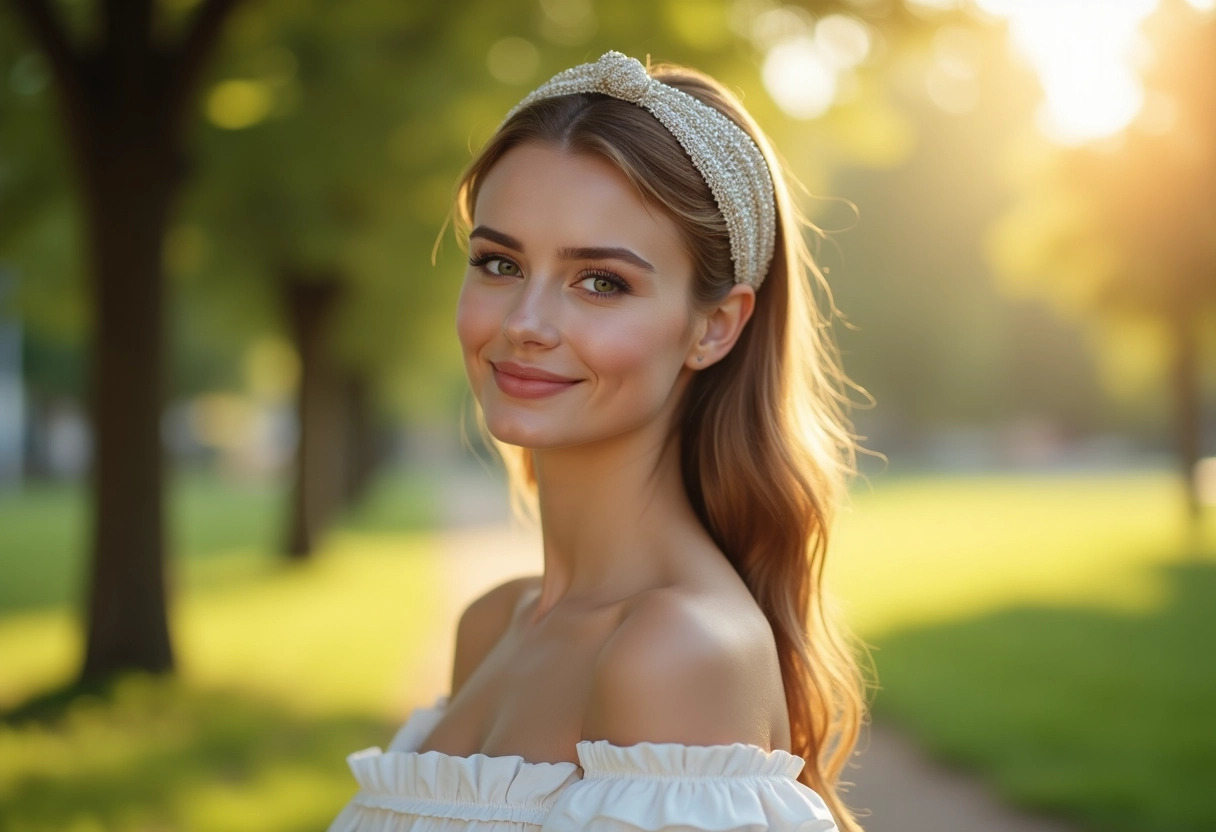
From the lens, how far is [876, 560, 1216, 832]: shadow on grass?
237 inches

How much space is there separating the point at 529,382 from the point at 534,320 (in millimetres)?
118

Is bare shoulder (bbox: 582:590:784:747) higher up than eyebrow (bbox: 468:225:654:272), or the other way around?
→ eyebrow (bbox: 468:225:654:272)

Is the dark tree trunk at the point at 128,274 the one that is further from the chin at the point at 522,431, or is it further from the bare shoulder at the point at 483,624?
the chin at the point at 522,431

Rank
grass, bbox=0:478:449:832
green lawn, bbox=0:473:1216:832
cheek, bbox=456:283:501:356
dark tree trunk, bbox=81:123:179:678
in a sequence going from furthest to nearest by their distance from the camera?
dark tree trunk, bbox=81:123:179:678
green lawn, bbox=0:473:1216:832
grass, bbox=0:478:449:832
cheek, bbox=456:283:501:356

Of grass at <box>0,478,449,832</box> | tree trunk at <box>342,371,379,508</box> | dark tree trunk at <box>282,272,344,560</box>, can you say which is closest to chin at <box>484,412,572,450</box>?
grass at <box>0,478,449,832</box>

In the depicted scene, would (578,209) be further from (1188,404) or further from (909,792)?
(1188,404)

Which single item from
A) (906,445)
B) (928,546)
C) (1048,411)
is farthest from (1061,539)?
(906,445)

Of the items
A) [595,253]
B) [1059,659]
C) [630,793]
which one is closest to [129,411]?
[1059,659]

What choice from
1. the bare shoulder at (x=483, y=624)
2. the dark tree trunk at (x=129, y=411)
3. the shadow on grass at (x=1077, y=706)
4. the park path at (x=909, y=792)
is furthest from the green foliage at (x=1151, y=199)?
the bare shoulder at (x=483, y=624)

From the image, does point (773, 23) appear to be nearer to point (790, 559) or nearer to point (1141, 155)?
point (790, 559)

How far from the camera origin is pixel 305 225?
12445mm

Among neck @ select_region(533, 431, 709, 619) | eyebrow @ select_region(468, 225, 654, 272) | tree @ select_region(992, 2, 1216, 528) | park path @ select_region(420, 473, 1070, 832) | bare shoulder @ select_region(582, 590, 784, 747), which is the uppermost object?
tree @ select_region(992, 2, 1216, 528)

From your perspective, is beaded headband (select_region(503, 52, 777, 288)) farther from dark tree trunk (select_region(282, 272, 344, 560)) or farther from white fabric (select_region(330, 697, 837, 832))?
dark tree trunk (select_region(282, 272, 344, 560))

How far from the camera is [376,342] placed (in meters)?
20.5
